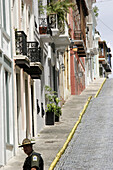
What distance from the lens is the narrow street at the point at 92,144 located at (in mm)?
17266

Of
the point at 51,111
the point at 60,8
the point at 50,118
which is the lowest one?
the point at 50,118

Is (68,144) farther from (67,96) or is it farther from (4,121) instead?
(67,96)

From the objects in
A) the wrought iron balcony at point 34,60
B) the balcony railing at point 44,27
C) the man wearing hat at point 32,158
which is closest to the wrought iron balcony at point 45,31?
the balcony railing at point 44,27

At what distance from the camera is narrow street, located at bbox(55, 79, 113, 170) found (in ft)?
56.6

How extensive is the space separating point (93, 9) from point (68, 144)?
52.6 metres

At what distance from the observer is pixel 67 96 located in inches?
1641

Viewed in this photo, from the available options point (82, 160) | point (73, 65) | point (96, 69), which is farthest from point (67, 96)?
point (96, 69)

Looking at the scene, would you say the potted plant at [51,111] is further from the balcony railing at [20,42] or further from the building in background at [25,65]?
the balcony railing at [20,42]

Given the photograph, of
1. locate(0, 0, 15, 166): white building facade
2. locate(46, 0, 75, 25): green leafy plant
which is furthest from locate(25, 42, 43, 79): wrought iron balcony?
locate(46, 0, 75, 25): green leafy plant

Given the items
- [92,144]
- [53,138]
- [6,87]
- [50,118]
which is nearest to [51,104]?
[50,118]

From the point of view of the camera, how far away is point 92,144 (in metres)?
21.2

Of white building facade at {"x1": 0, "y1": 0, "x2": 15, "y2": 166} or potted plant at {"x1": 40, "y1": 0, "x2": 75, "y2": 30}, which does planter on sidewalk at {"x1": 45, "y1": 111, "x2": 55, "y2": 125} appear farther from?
white building facade at {"x1": 0, "y1": 0, "x2": 15, "y2": 166}

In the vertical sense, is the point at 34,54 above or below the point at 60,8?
below

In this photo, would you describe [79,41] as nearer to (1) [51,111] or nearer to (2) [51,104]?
(2) [51,104]
